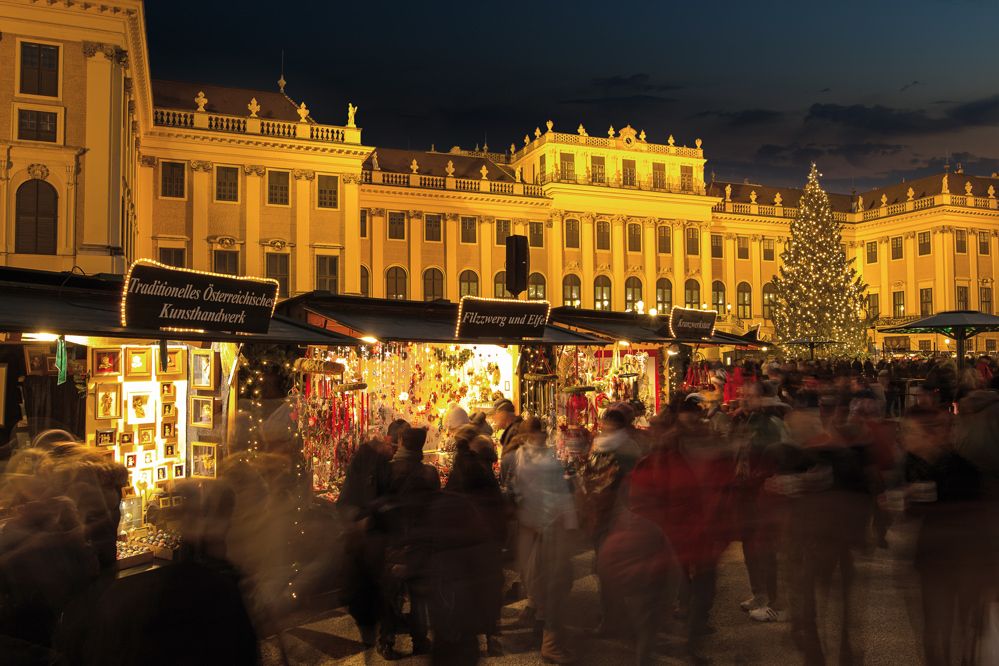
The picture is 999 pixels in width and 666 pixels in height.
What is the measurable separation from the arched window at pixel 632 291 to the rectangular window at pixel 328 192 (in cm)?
2019

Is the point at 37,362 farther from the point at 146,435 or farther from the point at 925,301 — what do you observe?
the point at 925,301

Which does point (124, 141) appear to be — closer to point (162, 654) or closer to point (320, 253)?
point (320, 253)

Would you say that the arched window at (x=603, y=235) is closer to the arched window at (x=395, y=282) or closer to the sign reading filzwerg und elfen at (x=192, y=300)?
the arched window at (x=395, y=282)

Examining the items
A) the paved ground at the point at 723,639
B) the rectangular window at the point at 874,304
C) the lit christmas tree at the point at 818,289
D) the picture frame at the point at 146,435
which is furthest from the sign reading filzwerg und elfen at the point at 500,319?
the rectangular window at the point at 874,304

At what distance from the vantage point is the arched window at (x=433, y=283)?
48.6 metres

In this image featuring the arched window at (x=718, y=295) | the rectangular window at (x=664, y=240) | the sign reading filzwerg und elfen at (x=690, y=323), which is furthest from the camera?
the arched window at (x=718, y=295)

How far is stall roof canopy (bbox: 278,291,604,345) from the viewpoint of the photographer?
41.4 feet

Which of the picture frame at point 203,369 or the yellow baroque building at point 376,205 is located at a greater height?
the yellow baroque building at point 376,205

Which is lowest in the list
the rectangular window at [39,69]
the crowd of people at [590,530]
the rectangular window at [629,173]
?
the crowd of people at [590,530]

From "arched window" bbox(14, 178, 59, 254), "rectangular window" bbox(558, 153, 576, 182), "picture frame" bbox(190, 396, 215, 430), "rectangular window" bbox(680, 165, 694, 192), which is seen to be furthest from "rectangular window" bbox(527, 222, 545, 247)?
"picture frame" bbox(190, 396, 215, 430)

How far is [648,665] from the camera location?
5598 millimetres

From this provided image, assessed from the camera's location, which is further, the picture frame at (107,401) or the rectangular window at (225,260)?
the rectangular window at (225,260)

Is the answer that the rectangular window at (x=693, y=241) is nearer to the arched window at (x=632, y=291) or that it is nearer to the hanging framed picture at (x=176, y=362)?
the arched window at (x=632, y=291)

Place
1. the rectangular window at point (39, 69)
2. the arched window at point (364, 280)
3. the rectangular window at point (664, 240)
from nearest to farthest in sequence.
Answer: the rectangular window at point (39, 69) < the arched window at point (364, 280) < the rectangular window at point (664, 240)
